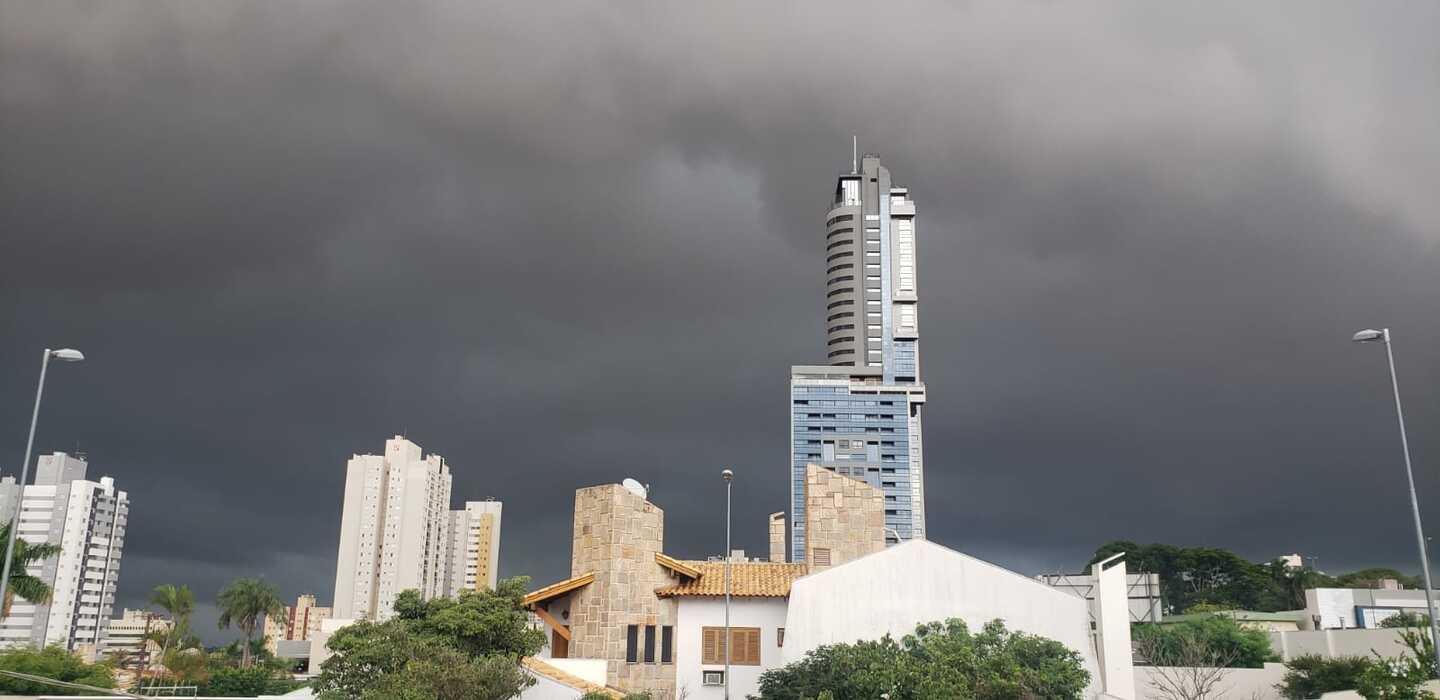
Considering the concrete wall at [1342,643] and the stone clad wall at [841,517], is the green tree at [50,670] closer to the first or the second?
the stone clad wall at [841,517]

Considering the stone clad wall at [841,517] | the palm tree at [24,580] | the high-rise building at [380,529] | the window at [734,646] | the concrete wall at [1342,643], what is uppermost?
the high-rise building at [380,529]

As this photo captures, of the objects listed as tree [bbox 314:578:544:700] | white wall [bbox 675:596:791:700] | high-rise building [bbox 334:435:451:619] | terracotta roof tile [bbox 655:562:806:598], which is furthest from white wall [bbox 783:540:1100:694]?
high-rise building [bbox 334:435:451:619]

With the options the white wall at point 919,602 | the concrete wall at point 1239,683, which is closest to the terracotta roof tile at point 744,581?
the white wall at point 919,602

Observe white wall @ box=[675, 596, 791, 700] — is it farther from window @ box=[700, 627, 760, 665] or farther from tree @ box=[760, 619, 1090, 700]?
tree @ box=[760, 619, 1090, 700]

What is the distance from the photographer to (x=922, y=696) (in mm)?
31469

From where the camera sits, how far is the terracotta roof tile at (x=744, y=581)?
42.5m

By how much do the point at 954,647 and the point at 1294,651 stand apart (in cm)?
4286

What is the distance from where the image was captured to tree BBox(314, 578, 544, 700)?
27.5 m

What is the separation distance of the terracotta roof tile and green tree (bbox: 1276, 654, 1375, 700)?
95.0ft

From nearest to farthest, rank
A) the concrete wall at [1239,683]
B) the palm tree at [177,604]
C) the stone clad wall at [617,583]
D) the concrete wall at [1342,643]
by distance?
the stone clad wall at [617,583]
the concrete wall at [1239,683]
the concrete wall at [1342,643]
the palm tree at [177,604]

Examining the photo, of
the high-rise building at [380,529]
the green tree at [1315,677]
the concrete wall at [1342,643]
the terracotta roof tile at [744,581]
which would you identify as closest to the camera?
the terracotta roof tile at [744,581]

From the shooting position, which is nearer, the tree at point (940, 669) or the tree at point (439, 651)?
the tree at point (439, 651)

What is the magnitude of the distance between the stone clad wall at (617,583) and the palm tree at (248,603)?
204 ft

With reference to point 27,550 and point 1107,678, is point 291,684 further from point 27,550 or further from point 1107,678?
point 1107,678
